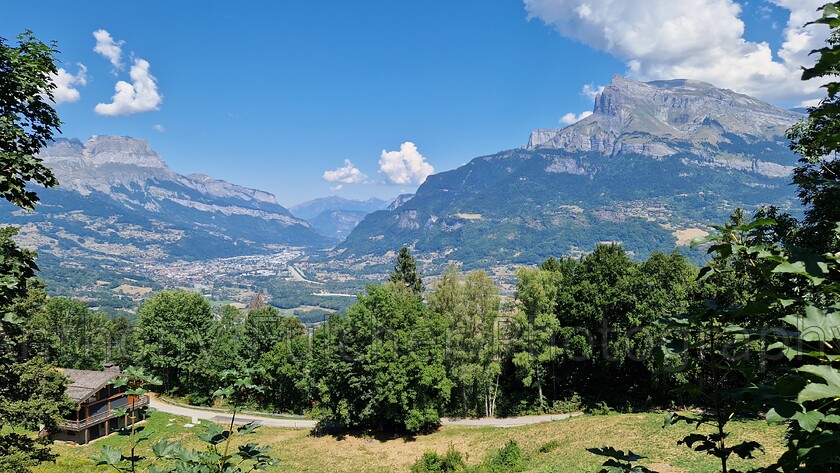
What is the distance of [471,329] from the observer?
38.8 metres

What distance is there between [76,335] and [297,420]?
3113cm

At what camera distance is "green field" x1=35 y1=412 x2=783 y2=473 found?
21250 millimetres

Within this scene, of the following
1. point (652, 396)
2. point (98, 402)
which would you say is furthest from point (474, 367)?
point (98, 402)

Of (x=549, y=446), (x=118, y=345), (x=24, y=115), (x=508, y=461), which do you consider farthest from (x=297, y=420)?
(x=24, y=115)

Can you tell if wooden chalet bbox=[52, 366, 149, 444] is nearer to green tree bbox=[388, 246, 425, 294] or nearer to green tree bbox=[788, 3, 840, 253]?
green tree bbox=[388, 246, 425, 294]

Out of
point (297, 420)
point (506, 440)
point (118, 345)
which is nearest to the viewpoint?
point (506, 440)

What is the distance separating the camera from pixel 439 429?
3719 centimetres

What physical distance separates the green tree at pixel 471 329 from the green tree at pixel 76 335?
42.2 metres

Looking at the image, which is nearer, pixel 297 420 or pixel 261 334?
pixel 297 420

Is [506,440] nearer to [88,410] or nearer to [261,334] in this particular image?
[261,334]

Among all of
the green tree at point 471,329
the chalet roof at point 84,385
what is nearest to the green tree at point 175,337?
the chalet roof at point 84,385

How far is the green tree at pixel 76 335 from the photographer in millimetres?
49656

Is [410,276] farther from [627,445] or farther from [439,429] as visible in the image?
[627,445]

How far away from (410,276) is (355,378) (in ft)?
65.5
